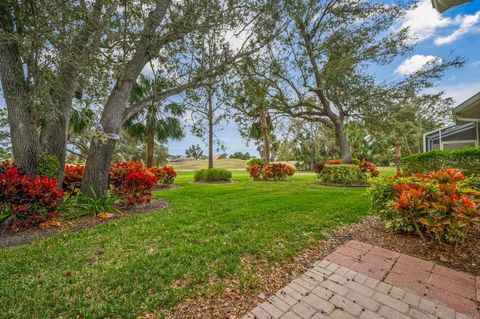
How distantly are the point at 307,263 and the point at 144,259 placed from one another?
80.2 inches

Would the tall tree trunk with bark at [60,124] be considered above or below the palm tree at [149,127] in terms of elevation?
below

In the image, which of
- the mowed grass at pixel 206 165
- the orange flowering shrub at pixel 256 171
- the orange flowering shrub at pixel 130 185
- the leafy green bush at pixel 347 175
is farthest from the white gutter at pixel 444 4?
the mowed grass at pixel 206 165

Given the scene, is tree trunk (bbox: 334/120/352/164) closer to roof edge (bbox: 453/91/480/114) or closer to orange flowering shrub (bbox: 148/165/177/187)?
roof edge (bbox: 453/91/480/114)

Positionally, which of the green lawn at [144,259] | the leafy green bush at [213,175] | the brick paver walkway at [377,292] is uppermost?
the leafy green bush at [213,175]

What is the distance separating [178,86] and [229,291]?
222 inches

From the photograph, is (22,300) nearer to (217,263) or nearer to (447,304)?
(217,263)

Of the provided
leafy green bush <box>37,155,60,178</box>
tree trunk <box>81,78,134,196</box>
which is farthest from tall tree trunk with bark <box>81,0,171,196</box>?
leafy green bush <box>37,155,60,178</box>

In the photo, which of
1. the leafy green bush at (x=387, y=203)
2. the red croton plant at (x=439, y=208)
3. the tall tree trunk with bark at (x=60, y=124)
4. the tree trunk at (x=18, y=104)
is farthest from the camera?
the tall tree trunk with bark at (x=60, y=124)

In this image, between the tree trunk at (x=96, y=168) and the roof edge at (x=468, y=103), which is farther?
the roof edge at (x=468, y=103)

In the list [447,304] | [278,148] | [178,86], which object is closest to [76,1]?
[178,86]

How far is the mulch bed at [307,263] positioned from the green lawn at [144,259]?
0.36 feet

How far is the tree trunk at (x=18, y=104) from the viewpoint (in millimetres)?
4051

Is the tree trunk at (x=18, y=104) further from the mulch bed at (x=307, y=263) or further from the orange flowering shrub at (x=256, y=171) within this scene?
the orange flowering shrub at (x=256, y=171)

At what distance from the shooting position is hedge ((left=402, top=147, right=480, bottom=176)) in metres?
6.32
